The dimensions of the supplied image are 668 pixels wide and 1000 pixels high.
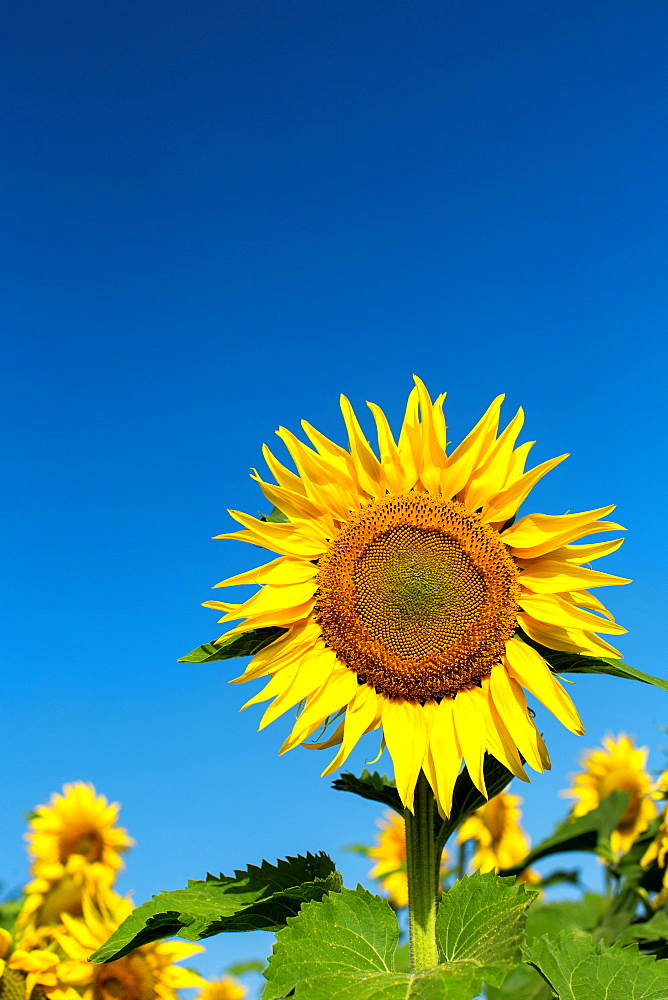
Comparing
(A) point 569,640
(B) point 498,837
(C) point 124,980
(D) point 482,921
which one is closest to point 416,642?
(A) point 569,640

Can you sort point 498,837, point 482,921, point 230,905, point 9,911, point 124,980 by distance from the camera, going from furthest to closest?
point 498,837
point 9,911
point 124,980
point 230,905
point 482,921

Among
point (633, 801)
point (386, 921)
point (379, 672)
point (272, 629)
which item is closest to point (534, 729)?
point (379, 672)

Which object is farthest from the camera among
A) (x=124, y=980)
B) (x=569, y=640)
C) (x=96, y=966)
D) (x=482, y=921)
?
(x=124, y=980)

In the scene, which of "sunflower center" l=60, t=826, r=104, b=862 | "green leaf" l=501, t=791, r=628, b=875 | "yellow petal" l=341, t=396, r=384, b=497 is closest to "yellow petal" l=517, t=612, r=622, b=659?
"yellow petal" l=341, t=396, r=384, b=497

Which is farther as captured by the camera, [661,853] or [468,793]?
[661,853]

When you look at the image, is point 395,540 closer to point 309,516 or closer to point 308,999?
point 309,516

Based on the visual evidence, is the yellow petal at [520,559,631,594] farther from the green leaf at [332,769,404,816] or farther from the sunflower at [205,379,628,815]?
the green leaf at [332,769,404,816]

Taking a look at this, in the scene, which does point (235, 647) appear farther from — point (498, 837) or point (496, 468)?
point (498, 837)

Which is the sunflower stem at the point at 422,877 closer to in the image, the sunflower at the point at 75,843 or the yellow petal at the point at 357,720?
the yellow petal at the point at 357,720
